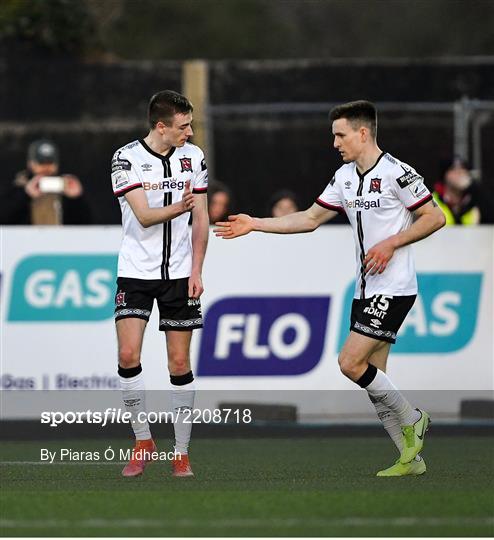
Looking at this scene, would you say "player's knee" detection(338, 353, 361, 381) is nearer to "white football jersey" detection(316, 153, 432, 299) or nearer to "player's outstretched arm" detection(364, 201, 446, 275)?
"white football jersey" detection(316, 153, 432, 299)

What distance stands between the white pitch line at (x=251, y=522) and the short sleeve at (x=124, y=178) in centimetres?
269

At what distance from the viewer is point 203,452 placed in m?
13.4

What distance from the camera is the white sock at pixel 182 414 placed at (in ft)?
37.2

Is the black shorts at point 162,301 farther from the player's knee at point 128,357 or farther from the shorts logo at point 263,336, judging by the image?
the shorts logo at point 263,336

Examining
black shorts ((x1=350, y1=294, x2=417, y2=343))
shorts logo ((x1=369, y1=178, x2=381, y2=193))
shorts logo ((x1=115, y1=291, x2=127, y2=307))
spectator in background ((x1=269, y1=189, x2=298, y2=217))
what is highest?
shorts logo ((x1=369, y1=178, x2=381, y2=193))

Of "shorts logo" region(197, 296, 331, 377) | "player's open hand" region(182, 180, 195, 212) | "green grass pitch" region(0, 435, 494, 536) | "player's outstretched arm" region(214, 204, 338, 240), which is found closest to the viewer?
"green grass pitch" region(0, 435, 494, 536)

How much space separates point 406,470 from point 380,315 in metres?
0.99

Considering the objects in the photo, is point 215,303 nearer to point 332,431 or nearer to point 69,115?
point 332,431

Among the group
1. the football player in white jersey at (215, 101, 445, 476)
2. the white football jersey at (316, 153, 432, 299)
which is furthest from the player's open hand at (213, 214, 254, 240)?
the white football jersey at (316, 153, 432, 299)

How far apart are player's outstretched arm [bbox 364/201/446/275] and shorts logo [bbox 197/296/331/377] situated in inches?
170

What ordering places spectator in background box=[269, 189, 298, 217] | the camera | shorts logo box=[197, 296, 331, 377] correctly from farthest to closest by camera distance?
1. the camera
2. spectator in background box=[269, 189, 298, 217]
3. shorts logo box=[197, 296, 331, 377]

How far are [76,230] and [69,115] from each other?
657 centimetres

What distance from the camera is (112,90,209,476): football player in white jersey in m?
11.3

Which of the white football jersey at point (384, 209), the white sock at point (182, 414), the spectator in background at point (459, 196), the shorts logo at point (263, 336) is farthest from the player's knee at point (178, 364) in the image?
the spectator in background at point (459, 196)
